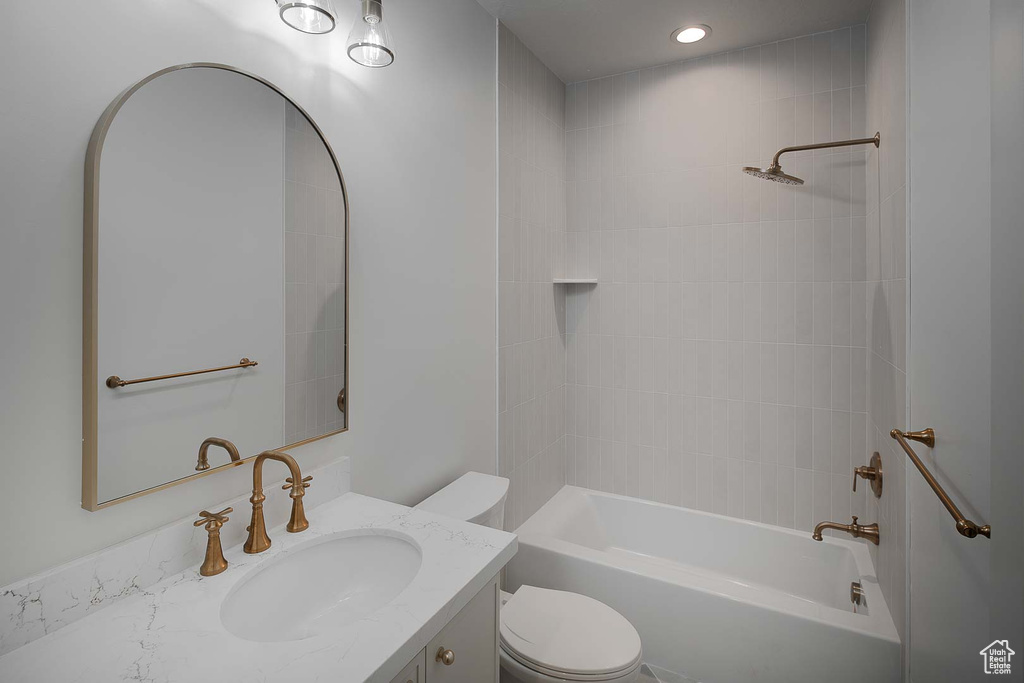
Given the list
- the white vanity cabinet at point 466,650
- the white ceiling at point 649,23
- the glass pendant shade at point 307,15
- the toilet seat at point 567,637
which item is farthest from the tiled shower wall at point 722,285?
the glass pendant shade at point 307,15

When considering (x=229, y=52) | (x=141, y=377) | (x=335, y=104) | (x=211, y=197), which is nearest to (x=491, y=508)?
(x=141, y=377)

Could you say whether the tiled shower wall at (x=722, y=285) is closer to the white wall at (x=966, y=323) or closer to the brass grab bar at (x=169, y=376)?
the white wall at (x=966, y=323)

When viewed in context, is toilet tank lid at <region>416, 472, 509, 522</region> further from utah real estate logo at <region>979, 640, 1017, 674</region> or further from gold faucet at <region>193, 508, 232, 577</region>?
utah real estate logo at <region>979, 640, 1017, 674</region>

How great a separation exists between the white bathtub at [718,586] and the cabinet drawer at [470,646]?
95 centimetres

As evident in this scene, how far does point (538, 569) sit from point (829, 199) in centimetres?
198

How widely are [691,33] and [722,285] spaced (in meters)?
1.09

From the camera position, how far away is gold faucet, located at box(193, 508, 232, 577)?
979 millimetres

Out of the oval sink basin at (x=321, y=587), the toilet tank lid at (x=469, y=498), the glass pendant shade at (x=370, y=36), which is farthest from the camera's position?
the toilet tank lid at (x=469, y=498)

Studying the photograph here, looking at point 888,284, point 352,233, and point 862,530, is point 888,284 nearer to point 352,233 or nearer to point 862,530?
point 862,530

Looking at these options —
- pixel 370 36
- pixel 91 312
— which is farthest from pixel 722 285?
pixel 91 312

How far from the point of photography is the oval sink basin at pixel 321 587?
0.99 m

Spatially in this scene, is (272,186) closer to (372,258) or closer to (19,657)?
(372,258)

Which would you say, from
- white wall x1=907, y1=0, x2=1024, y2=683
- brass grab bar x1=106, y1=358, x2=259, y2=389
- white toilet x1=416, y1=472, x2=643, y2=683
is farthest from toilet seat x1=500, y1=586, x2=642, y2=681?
brass grab bar x1=106, y1=358, x2=259, y2=389

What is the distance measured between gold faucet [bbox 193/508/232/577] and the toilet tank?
1.91 feet
